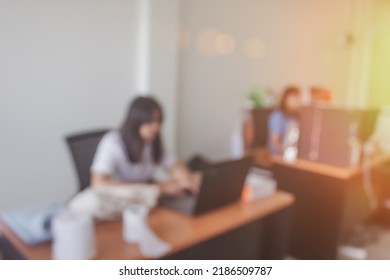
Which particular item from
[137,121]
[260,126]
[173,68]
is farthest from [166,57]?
[137,121]

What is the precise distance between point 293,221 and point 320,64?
176 cm

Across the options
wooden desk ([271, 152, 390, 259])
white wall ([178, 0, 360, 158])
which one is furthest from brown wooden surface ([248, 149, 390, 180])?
white wall ([178, 0, 360, 158])

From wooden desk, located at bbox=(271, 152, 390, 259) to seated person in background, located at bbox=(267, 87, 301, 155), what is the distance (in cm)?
40

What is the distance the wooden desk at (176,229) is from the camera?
39.7 inches

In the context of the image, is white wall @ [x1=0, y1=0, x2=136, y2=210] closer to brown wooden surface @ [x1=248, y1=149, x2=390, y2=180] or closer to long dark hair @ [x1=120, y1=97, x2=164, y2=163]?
long dark hair @ [x1=120, y1=97, x2=164, y2=163]

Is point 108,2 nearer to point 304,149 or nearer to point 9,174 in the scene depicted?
point 9,174

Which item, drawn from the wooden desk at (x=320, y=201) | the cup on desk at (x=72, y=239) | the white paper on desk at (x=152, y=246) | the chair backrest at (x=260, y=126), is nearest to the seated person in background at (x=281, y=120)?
the chair backrest at (x=260, y=126)

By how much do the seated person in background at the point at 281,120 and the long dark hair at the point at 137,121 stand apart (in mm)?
1252

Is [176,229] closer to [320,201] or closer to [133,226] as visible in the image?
[133,226]

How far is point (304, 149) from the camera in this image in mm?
2189

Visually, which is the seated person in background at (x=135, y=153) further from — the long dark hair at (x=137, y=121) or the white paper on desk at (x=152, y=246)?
the white paper on desk at (x=152, y=246)

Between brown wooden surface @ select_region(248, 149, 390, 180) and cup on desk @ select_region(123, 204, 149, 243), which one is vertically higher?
cup on desk @ select_region(123, 204, 149, 243)

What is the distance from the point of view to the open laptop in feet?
4.02

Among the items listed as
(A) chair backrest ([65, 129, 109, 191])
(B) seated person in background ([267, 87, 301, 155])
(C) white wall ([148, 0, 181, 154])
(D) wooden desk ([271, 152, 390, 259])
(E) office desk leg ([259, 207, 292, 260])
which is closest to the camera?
(E) office desk leg ([259, 207, 292, 260])
